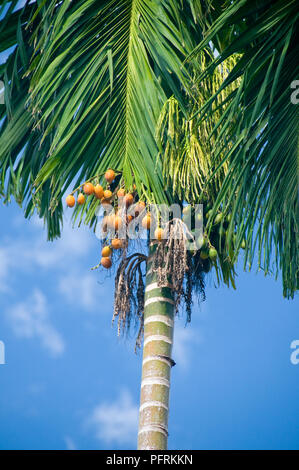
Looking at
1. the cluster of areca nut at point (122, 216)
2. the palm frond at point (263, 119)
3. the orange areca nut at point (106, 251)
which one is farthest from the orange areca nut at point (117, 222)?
the palm frond at point (263, 119)

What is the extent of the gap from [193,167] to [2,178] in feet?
6.05

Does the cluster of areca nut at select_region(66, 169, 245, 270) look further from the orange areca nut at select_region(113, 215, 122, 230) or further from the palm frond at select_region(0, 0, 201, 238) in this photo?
the palm frond at select_region(0, 0, 201, 238)

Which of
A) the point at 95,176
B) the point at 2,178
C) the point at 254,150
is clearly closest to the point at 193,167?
the point at 95,176

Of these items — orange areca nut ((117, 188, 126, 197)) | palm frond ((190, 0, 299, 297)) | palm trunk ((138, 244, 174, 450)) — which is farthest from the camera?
orange areca nut ((117, 188, 126, 197))

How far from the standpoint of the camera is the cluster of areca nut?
5258mm

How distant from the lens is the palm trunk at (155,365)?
4773 mm

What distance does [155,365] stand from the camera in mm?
5004

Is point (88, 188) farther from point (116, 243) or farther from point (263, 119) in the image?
point (263, 119)

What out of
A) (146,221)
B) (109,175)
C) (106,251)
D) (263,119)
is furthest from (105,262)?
(263,119)

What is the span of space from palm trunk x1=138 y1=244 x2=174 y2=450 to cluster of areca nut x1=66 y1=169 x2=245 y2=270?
10.1 inches

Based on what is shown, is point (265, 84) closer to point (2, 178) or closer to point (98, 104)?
point (98, 104)

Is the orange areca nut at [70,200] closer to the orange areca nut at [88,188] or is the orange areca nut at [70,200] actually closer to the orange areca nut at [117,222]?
the orange areca nut at [88,188]

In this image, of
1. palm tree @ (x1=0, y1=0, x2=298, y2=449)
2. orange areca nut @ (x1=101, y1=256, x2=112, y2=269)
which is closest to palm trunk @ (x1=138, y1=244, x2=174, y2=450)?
palm tree @ (x1=0, y1=0, x2=298, y2=449)

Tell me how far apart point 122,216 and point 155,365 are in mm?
1114
